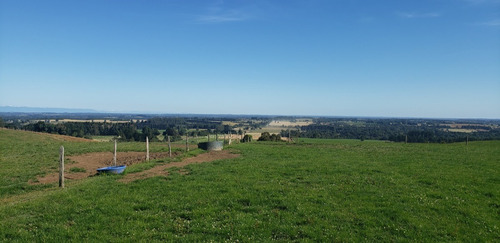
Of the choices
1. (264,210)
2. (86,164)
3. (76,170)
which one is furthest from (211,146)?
(264,210)

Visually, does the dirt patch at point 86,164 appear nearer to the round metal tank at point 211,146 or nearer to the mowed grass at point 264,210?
the mowed grass at point 264,210

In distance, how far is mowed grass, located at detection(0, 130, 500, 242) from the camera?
8992 millimetres

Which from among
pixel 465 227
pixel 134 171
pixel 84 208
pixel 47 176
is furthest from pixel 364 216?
pixel 47 176

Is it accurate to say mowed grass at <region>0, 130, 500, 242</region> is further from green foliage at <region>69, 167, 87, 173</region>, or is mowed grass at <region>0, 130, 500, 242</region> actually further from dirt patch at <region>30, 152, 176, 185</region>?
green foliage at <region>69, 167, 87, 173</region>

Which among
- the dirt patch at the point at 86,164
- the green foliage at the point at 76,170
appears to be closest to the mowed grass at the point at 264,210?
the dirt patch at the point at 86,164

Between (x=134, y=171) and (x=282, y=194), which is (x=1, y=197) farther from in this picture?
(x=282, y=194)

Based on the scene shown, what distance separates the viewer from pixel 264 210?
36.3 feet

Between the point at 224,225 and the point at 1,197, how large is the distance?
40.6ft

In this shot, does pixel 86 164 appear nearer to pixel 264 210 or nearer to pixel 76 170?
pixel 76 170

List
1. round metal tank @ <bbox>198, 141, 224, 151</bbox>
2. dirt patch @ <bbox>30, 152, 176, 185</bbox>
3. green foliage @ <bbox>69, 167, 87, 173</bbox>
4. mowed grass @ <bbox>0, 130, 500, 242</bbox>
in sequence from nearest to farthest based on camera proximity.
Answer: mowed grass @ <bbox>0, 130, 500, 242</bbox>
dirt patch @ <bbox>30, 152, 176, 185</bbox>
green foliage @ <bbox>69, 167, 87, 173</bbox>
round metal tank @ <bbox>198, 141, 224, 151</bbox>

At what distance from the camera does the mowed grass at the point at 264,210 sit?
8992 millimetres

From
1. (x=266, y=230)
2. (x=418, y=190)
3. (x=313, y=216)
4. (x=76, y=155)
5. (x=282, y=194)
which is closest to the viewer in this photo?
(x=266, y=230)

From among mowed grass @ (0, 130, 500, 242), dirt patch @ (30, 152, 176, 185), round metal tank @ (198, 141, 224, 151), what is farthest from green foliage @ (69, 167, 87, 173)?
round metal tank @ (198, 141, 224, 151)

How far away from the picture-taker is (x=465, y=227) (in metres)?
9.68
